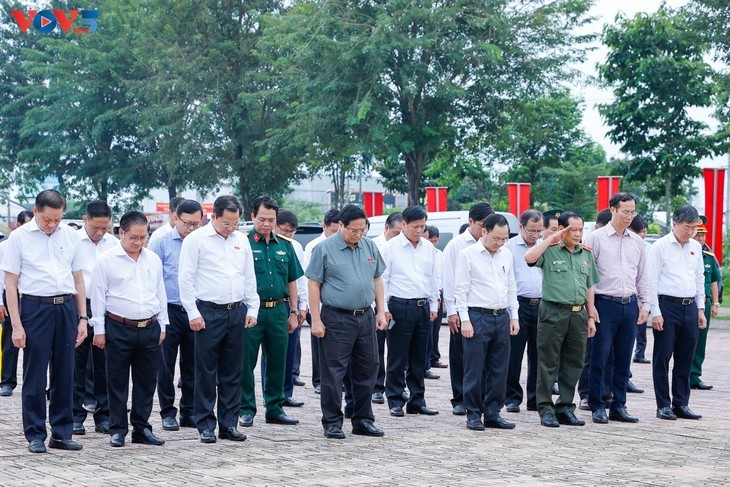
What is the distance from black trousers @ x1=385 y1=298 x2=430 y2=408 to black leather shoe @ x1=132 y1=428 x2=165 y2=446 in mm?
2658

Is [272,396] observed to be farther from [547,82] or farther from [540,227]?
[547,82]

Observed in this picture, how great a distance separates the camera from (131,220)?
866 centimetres

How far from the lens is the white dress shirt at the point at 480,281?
978cm

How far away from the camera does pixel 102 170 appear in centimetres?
Result: 4341

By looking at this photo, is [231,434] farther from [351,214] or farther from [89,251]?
[89,251]

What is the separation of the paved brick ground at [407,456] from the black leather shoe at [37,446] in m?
0.08

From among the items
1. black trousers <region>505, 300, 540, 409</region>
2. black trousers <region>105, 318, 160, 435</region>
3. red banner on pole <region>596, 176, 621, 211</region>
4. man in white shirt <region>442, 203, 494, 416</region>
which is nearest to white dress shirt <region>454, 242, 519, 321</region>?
man in white shirt <region>442, 203, 494, 416</region>

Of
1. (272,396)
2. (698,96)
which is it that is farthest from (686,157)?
(272,396)

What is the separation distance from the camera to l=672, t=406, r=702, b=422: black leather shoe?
34.8 feet

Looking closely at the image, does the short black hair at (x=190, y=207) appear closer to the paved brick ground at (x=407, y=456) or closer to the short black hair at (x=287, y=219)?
the short black hair at (x=287, y=219)

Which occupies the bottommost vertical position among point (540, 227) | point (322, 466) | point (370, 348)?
point (322, 466)

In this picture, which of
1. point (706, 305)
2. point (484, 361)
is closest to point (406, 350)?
point (484, 361)

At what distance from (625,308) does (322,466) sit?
3.91m

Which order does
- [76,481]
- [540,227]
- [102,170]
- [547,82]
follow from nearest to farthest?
[76,481] < [540,227] < [547,82] < [102,170]
